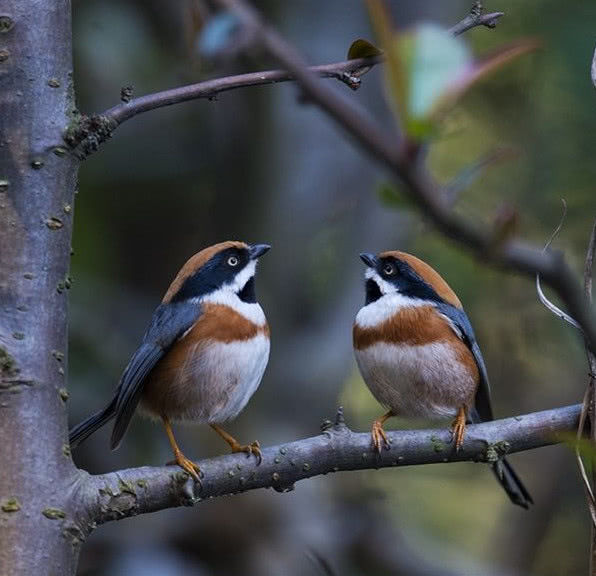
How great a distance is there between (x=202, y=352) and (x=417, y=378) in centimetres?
72

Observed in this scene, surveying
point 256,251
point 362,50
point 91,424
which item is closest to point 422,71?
point 362,50

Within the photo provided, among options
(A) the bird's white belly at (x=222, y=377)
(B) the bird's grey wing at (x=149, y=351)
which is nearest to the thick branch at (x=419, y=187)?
(B) the bird's grey wing at (x=149, y=351)

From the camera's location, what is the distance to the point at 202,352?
10.4 ft

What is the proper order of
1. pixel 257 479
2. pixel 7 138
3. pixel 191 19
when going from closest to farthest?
pixel 191 19 < pixel 7 138 < pixel 257 479

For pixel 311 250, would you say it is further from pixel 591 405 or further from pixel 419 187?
pixel 419 187

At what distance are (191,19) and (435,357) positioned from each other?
83.6 inches

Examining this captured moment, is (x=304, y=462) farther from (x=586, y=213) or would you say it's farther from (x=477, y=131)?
(x=477, y=131)

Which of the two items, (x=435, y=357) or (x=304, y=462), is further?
(x=435, y=357)

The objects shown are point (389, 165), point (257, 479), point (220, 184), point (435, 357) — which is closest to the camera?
point (389, 165)

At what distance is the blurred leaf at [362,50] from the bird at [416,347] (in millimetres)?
1416

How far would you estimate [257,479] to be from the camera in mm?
2143

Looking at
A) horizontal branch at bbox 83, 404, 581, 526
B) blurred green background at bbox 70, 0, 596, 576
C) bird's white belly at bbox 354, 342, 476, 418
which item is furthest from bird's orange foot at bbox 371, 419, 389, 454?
blurred green background at bbox 70, 0, 596, 576

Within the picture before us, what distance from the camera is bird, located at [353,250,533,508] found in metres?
3.28

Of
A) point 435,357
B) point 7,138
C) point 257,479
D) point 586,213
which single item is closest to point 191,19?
point 7,138
